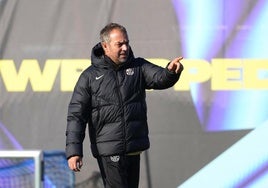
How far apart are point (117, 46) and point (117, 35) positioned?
0.22 ft

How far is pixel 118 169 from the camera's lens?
132 inches

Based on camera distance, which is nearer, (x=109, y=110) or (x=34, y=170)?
(x=109, y=110)

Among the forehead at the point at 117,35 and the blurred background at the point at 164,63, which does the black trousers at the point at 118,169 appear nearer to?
the forehead at the point at 117,35

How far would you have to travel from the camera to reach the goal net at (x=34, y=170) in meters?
3.49

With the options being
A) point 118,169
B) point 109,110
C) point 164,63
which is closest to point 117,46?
point 109,110

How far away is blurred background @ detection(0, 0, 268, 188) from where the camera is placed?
186 inches

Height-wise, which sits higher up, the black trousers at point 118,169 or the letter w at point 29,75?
the letter w at point 29,75

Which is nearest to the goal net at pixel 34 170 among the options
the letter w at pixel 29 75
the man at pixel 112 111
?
the man at pixel 112 111

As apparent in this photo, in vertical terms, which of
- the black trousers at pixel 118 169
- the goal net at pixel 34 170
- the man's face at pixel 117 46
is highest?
the man's face at pixel 117 46

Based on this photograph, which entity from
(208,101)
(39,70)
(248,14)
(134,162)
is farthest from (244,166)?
(39,70)

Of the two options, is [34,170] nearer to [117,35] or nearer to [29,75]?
[117,35]

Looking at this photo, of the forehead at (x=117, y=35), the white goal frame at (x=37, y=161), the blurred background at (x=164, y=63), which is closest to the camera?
the forehead at (x=117, y=35)

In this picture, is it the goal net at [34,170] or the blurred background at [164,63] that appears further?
the blurred background at [164,63]

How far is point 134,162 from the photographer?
11.2 ft
